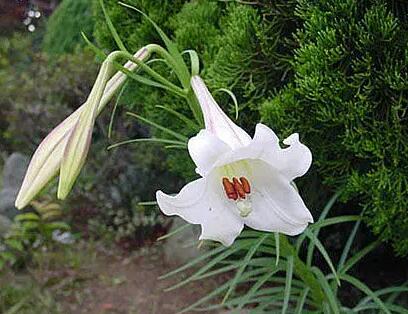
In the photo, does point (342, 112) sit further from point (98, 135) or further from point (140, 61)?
point (98, 135)

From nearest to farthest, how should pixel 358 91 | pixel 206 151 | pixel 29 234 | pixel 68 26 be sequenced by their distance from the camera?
pixel 206 151, pixel 358 91, pixel 29 234, pixel 68 26

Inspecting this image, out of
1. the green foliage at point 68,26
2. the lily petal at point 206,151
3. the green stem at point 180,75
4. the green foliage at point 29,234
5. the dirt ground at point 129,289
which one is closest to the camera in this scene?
the lily petal at point 206,151

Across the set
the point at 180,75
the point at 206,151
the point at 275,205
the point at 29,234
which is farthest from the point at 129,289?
the point at 206,151

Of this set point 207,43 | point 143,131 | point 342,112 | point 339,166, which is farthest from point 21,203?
point 143,131

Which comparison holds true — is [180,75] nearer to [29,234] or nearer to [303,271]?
[303,271]

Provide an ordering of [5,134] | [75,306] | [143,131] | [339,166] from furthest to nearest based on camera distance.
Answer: [5,134], [143,131], [75,306], [339,166]

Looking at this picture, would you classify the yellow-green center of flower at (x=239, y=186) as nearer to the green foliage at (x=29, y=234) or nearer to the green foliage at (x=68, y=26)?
the green foliage at (x=29, y=234)

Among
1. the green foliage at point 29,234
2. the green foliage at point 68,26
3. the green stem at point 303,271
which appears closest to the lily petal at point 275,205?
the green stem at point 303,271
